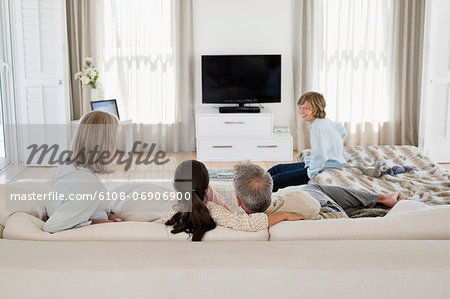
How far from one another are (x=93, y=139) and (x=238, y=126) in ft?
13.6

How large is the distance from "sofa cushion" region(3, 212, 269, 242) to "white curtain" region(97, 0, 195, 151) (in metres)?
4.66

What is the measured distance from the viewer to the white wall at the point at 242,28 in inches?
247

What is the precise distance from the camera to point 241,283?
4.78 feet

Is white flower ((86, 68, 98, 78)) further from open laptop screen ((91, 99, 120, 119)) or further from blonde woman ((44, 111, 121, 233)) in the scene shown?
blonde woman ((44, 111, 121, 233))

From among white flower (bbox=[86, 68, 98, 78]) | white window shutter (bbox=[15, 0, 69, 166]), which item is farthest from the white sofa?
white flower (bbox=[86, 68, 98, 78])

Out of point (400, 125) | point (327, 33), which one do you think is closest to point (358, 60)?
point (327, 33)

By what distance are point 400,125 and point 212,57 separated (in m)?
2.54

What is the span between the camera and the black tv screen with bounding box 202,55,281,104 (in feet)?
20.2

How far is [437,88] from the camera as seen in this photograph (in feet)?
18.9

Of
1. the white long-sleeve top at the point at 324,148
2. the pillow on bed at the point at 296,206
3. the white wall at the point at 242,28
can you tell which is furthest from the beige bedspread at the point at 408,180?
the white wall at the point at 242,28

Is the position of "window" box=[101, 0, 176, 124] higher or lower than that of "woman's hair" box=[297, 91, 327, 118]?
higher

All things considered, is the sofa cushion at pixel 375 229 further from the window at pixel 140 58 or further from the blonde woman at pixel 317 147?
the window at pixel 140 58

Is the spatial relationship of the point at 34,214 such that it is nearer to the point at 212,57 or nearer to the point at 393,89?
the point at 212,57

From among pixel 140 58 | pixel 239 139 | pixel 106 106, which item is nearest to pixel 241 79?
pixel 239 139
